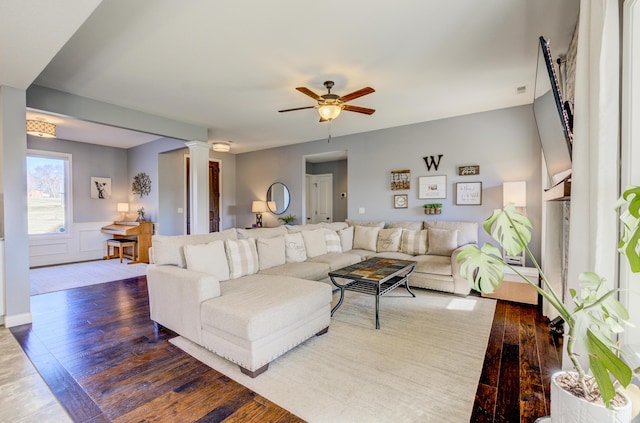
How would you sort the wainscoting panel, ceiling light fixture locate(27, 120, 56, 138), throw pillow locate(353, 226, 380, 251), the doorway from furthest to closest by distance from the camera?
the doorway → the wainscoting panel → throw pillow locate(353, 226, 380, 251) → ceiling light fixture locate(27, 120, 56, 138)

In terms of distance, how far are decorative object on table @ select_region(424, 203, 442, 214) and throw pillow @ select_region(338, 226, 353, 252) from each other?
131cm

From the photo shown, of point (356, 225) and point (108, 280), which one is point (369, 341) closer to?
point (356, 225)

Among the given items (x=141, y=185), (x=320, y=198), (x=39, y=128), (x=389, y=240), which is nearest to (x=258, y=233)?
(x=389, y=240)

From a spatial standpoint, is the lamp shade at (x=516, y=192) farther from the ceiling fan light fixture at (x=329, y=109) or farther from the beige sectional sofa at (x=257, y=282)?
the ceiling fan light fixture at (x=329, y=109)

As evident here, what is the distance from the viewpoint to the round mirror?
22.3 ft

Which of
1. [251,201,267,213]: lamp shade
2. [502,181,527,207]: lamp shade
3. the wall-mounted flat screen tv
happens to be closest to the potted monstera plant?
the wall-mounted flat screen tv

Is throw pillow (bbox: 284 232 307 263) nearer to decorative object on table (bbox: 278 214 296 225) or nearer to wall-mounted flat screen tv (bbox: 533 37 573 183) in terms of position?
decorative object on table (bbox: 278 214 296 225)

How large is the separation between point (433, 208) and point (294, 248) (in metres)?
2.48

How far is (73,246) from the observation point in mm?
6285

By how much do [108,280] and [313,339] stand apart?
401cm

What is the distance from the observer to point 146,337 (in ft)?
8.57

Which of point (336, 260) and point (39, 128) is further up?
point (39, 128)

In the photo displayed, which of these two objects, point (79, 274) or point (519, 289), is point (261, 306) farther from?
point (79, 274)

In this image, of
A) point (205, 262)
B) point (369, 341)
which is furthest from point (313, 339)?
point (205, 262)
